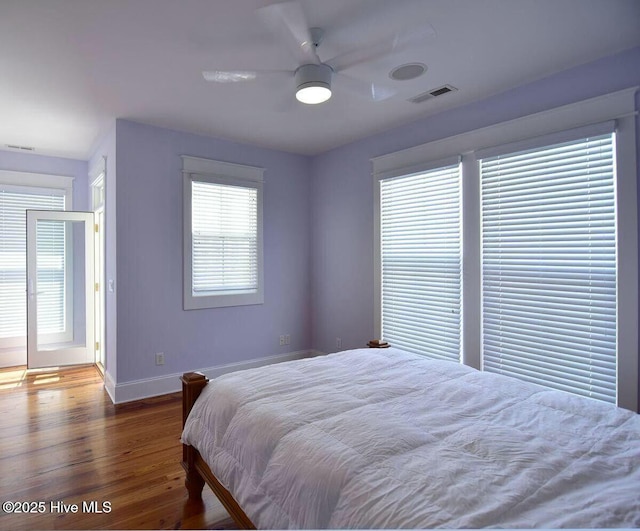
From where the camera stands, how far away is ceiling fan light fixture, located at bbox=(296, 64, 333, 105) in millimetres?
2434

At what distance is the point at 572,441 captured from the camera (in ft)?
4.67

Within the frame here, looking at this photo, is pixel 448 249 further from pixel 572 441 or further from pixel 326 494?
pixel 326 494

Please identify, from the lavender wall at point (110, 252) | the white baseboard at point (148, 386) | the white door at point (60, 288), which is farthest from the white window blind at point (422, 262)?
the white door at point (60, 288)

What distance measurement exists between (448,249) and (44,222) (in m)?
4.87

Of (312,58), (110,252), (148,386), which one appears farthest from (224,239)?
(312,58)

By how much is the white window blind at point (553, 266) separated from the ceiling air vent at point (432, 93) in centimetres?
67

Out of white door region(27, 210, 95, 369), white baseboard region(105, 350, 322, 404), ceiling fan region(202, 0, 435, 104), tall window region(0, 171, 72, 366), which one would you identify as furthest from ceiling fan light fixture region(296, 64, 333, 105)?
tall window region(0, 171, 72, 366)

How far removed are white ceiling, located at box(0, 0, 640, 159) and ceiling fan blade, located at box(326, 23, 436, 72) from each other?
1.3 inches

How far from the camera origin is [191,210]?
4.14 meters

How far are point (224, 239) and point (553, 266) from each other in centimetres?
326

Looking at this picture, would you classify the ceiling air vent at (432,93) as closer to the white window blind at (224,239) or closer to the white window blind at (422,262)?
the white window blind at (422,262)

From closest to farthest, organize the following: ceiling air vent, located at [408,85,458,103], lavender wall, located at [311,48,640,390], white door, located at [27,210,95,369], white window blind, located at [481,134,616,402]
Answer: white window blind, located at [481,134,616,402] < lavender wall, located at [311,48,640,390] < ceiling air vent, located at [408,85,458,103] < white door, located at [27,210,95,369]

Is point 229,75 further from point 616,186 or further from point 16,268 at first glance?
point 16,268

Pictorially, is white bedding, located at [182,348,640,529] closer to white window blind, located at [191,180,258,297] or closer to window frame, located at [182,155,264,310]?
window frame, located at [182,155,264,310]
